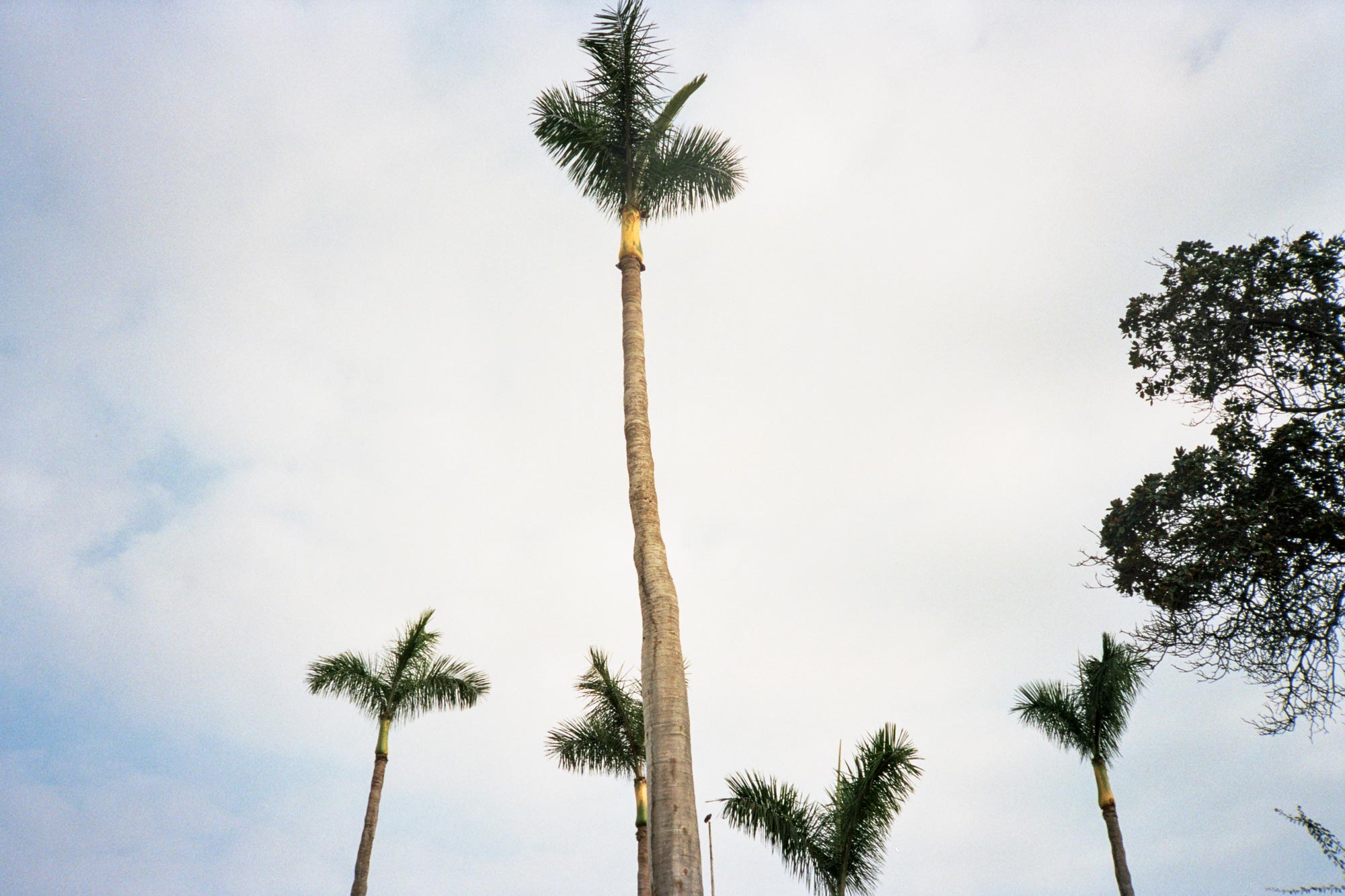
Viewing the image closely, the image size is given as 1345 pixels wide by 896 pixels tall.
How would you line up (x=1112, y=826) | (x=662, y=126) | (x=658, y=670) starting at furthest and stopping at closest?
(x=1112, y=826) → (x=662, y=126) → (x=658, y=670)

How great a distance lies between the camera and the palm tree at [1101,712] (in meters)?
21.6

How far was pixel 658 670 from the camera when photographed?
35.7 ft

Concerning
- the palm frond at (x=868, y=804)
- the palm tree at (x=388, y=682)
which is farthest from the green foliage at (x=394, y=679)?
the palm frond at (x=868, y=804)

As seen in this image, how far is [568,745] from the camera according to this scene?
22.9 m

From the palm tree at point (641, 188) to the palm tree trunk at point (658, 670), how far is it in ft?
0.05

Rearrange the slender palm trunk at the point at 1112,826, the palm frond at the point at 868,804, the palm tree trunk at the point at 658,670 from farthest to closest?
the slender palm trunk at the point at 1112,826
the palm frond at the point at 868,804
the palm tree trunk at the point at 658,670

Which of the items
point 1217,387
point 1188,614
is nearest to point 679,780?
point 1188,614

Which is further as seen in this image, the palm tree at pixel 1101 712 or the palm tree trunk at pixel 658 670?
the palm tree at pixel 1101 712

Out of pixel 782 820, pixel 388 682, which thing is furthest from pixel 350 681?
pixel 782 820

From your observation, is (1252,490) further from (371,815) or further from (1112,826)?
(371,815)

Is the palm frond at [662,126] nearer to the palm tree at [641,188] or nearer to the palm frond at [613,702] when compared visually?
the palm tree at [641,188]

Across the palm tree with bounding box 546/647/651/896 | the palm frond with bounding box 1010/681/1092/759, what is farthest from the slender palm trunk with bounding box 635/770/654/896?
the palm frond with bounding box 1010/681/1092/759

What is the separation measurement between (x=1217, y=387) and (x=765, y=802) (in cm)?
1058

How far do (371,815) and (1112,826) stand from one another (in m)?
18.7
